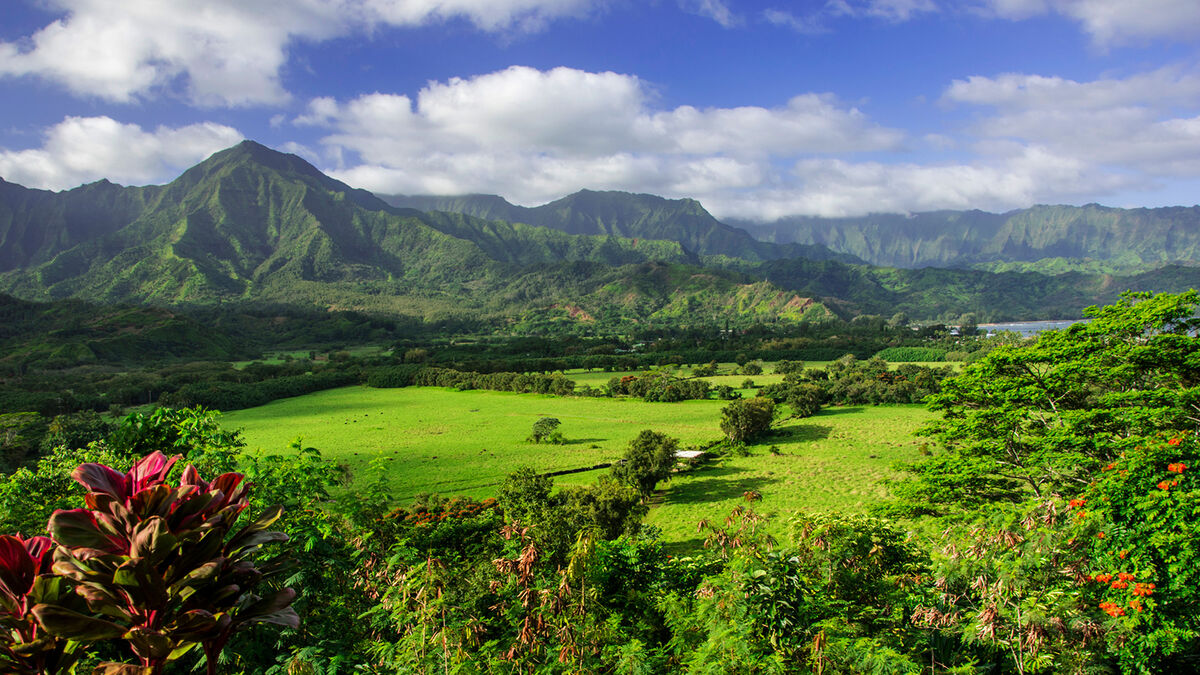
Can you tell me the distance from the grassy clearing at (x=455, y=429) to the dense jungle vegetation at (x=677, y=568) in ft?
65.3

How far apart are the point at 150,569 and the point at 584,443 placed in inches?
1869

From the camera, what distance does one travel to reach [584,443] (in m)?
48.5

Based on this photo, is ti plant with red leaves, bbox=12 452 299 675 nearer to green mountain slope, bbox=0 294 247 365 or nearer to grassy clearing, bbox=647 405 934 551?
grassy clearing, bbox=647 405 934 551

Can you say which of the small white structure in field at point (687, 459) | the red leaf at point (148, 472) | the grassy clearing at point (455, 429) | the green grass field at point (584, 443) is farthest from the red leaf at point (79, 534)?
the small white structure in field at point (687, 459)

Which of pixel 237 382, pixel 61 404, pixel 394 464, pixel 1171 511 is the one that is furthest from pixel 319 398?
pixel 1171 511

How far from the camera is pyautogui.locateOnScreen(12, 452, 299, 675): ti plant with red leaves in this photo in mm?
1732

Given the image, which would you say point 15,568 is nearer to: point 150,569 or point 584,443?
point 150,569

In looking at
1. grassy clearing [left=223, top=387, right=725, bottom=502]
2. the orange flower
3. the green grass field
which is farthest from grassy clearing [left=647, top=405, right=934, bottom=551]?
the orange flower

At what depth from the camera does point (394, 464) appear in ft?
139

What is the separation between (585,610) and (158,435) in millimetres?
12286

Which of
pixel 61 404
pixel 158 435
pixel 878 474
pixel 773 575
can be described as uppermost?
pixel 158 435

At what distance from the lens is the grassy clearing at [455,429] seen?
40.1m

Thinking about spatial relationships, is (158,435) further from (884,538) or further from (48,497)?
(884,538)

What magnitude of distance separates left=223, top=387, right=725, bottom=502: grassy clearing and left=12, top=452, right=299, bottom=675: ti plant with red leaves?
29867mm
